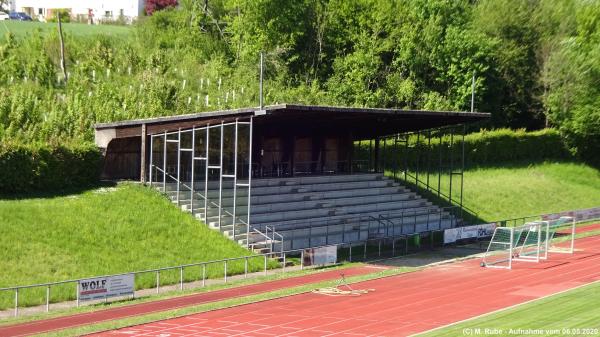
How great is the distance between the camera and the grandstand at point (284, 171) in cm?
4075

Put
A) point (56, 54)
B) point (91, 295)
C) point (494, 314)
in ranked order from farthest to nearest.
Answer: point (56, 54), point (91, 295), point (494, 314)

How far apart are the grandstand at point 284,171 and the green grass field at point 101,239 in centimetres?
148

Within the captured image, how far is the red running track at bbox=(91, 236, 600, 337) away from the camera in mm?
26703

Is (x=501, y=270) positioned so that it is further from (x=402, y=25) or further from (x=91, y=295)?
(x=402, y=25)

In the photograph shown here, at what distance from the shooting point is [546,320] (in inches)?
1049

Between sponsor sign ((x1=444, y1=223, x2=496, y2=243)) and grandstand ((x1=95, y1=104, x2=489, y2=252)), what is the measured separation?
2413mm

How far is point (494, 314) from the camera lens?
28406 millimetres

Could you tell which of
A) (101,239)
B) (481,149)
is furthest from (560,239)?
(101,239)

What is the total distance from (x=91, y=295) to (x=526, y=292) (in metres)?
15.4

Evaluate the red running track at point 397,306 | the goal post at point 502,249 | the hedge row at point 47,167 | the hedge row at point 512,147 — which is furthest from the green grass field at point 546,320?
the hedge row at point 512,147

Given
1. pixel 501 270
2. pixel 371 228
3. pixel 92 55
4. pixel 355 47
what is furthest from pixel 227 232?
pixel 355 47

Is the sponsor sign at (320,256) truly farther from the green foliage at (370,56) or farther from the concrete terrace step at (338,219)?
the green foliage at (370,56)

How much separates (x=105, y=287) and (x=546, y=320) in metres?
14.4

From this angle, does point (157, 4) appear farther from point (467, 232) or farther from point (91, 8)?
point (467, 232)
